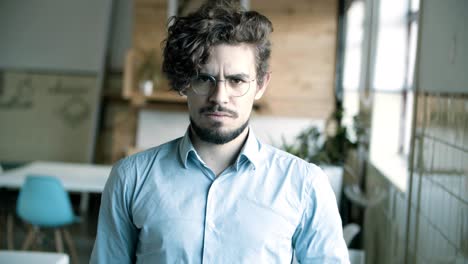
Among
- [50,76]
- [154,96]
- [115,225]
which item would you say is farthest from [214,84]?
[50,76]

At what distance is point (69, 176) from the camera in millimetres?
4887

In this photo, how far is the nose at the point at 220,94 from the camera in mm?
1533

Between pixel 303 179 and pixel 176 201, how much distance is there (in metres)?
0.32

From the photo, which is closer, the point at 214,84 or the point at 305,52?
the point at 214,84

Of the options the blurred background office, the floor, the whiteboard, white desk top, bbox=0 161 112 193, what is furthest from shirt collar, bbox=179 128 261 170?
the whiteboard

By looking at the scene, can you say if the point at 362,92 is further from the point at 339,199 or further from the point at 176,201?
the point at 176,201

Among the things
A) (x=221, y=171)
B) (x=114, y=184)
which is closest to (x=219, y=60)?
(x=221, y=171)

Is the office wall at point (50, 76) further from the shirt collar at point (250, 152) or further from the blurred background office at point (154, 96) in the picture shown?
the shirt collar at point (250, 152)

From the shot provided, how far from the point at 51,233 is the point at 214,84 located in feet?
15.9

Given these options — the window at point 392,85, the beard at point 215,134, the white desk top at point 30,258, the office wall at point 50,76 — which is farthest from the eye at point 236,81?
the office wall at point 50,76

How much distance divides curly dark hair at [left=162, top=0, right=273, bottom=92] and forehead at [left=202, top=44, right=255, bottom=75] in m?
0.01

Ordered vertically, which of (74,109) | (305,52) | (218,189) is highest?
(305,52)

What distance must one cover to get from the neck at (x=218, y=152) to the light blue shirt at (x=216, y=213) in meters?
0.03

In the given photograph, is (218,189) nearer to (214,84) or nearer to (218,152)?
(218,152)
